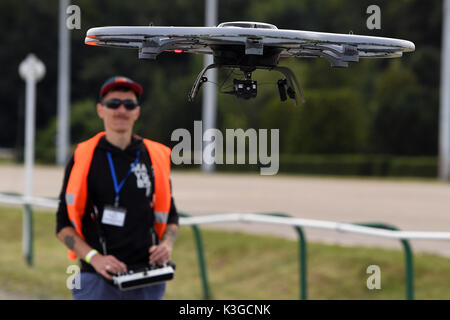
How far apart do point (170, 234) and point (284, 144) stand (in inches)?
1372

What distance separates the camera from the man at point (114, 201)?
3.77 m

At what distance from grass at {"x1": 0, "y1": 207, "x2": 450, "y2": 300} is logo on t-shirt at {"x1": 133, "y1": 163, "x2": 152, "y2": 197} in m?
3.90

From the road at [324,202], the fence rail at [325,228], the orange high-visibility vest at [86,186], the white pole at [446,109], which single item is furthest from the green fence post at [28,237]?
the white pole at [446,109]

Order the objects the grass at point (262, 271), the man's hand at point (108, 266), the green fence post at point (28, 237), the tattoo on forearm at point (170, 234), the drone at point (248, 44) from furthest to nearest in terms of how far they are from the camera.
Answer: the green fence post at point (28, 237)
the grass at point (262, 271)
the tattoo on forearm at point (170, 234)
the man's hand at point (108, 266)
the drone at point (248, 44)

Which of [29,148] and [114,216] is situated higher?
[114,216]

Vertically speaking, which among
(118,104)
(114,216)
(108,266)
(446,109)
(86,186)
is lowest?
(446,109)

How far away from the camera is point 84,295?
376 cm

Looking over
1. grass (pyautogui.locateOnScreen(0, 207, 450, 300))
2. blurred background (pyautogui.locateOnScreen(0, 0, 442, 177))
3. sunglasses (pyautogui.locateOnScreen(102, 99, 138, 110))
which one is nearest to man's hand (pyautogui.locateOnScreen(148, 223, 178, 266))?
sunglasses (pyautogui.locateOnScreen(102, 99, 138, 110))

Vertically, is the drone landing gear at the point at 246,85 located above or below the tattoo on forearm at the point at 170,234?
above

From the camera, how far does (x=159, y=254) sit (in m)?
3.79

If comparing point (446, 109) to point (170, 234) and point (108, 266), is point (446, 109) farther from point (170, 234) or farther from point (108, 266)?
point (108, 266)

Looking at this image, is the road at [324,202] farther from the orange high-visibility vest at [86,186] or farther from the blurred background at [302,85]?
the orange high-visibility vest at [86,186]

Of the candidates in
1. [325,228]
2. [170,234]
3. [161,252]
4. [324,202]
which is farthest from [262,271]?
[324,202]

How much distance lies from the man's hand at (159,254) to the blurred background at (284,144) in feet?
Result: 2.79
